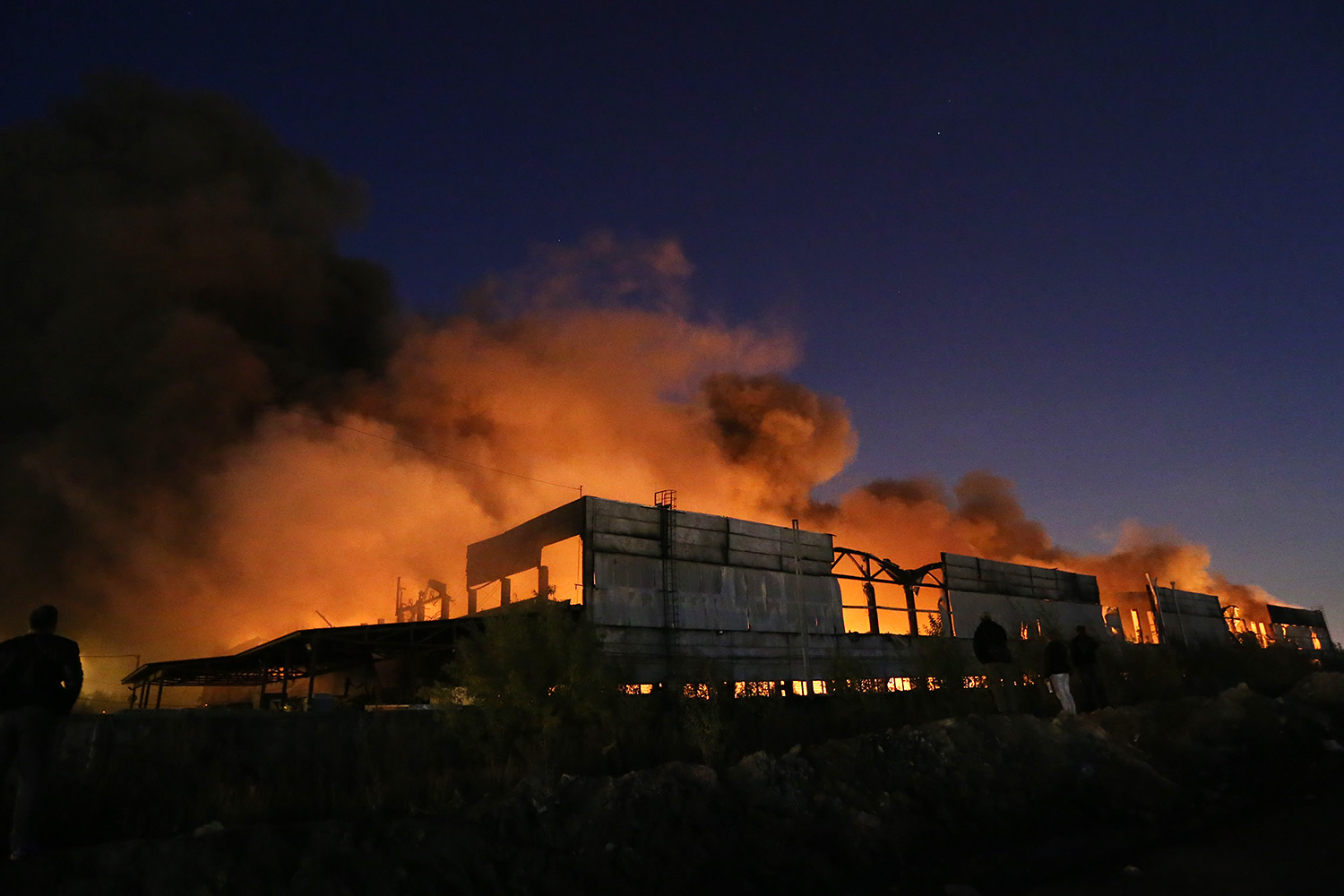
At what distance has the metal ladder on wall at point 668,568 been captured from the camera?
27703mm

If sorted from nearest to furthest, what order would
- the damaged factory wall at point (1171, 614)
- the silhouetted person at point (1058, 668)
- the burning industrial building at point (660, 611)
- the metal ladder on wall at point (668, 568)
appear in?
the silhouetted person at point (1058, 668)
the burning industrial building at point (660, 611)
the metal ladder on wall at point (668, 568)
the damaged factory wall at point (1171, 614)

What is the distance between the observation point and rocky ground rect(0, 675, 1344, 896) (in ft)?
20.1

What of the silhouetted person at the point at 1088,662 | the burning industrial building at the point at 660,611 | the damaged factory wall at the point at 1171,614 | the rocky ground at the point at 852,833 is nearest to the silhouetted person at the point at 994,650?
the silhouetted person at the point at 1088,662

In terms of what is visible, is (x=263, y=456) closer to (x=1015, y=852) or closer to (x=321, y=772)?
(x=321, y=772)

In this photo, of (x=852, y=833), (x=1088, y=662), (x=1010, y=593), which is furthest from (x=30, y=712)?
(x=1010, y=593)

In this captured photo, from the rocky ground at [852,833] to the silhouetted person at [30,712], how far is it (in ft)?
1.12

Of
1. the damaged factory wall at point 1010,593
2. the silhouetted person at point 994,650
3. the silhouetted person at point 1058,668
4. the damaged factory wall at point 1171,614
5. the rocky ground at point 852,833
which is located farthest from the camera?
the damaged factory wall at point 1171,614

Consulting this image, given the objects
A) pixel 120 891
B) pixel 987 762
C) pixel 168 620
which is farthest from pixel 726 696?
pixel 168 620

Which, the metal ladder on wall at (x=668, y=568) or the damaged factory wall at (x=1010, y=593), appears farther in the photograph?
the damaged factory wall at (x=1010, y=593)

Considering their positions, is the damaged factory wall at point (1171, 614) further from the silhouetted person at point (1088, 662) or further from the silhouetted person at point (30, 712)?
the silhouetted person at point (30, 712)

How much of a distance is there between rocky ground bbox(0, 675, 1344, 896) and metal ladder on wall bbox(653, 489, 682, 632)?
17.7m

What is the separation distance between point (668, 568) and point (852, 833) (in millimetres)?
20564

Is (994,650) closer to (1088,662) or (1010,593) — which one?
(1088,662)

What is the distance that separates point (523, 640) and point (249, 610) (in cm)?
3253
